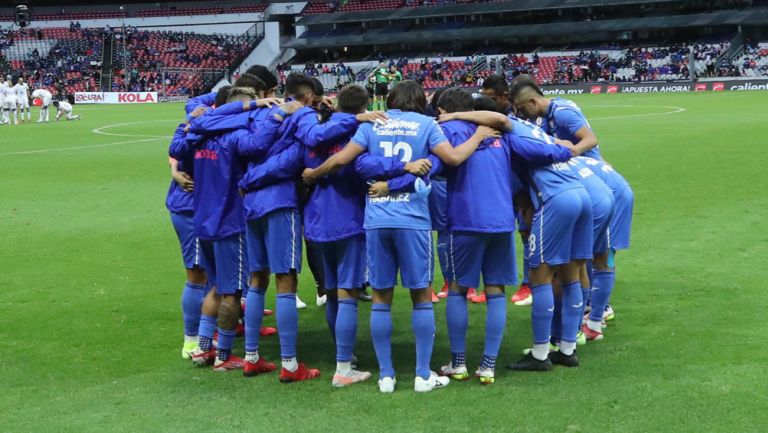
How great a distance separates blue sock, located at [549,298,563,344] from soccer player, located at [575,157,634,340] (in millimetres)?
513

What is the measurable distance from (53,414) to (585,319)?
175 inches

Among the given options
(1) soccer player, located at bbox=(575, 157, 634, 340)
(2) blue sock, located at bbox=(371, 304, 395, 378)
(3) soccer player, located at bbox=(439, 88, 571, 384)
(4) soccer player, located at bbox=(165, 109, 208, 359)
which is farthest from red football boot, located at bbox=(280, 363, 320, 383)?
(1) soccer player, located at bbox=(575, 157, 634, 340)

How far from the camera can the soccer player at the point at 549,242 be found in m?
6.91

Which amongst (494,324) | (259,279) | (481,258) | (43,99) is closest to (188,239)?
(259,279)

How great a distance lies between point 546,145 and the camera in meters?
6.85

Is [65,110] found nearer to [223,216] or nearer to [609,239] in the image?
[223,216]

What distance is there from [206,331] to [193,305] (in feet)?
1.48

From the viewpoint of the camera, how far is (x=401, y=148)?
645 centimetres

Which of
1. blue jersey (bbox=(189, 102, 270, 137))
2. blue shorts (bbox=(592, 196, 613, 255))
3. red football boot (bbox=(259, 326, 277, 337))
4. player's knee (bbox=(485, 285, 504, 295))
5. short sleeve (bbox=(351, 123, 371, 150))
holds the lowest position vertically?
red football boot (bbox=(259, 326, 277, 337))

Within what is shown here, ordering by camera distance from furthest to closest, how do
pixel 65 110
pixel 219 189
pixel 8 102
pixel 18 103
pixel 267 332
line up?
1. pixel 65 110
2. pixel 18 103
3. pixel 8 102
4. pixel 267 332
5. pixel 219 189

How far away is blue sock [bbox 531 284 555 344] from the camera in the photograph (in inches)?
273

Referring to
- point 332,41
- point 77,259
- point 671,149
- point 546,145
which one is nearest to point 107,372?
point 546,145

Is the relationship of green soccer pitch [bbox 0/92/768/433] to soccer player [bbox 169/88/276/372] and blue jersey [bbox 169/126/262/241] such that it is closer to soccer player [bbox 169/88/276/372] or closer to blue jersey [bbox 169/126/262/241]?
soccer player [bbox 169/88/276/372]

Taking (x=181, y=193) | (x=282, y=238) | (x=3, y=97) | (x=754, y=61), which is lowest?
(x=282, y=238)
